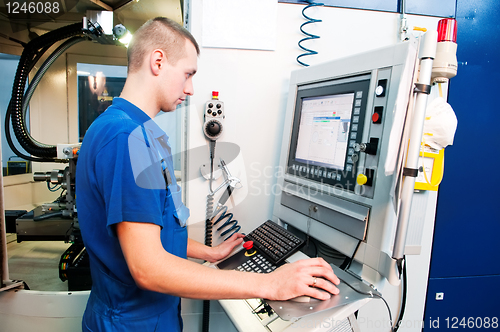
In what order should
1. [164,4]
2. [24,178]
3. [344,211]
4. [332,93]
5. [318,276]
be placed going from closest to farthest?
1. [318,276]
2. [344,211]
3. [332,93]
4. [164,4]
5. [24,178]

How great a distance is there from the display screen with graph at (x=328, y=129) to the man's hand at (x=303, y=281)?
1.05 ft

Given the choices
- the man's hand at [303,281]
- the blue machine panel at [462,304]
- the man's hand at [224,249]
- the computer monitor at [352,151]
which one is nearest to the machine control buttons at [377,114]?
the computer monitor at [352,151]

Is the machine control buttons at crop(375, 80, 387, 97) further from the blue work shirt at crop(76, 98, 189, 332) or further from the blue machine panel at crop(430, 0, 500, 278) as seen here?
the blue machine panel at crop(430, 0, 500, 278)

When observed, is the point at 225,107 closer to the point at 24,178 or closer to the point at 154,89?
the point at 154,89

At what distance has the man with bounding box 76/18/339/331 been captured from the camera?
27.0 inches

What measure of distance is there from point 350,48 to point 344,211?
0.98 metres

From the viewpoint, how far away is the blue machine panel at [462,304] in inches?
61.1

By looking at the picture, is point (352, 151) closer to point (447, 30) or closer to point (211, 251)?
point (447, 30)

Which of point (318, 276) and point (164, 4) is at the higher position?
point (164, 4)

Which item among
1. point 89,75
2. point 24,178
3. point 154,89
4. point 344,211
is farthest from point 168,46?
point 24,178

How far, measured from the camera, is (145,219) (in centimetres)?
68

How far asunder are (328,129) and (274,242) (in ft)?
1.57

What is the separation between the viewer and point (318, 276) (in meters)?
0.82

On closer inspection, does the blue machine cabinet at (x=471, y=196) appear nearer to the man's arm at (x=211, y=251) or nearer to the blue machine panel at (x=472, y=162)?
the blue machine panel at (x=472, y=162)
